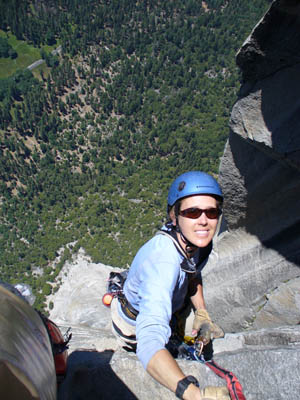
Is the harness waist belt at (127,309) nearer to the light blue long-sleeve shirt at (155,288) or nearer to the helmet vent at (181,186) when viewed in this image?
the light blue long-sleeve shirt at (155,288)

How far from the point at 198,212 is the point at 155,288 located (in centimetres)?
84

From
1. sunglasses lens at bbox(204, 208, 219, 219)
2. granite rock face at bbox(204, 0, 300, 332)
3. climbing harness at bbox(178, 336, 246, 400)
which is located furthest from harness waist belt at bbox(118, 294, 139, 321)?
granite rock face at bbox(204, 0, 300, 332)

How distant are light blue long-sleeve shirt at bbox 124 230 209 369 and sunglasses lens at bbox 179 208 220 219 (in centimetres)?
32

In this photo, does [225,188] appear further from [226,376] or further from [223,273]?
[226,376]

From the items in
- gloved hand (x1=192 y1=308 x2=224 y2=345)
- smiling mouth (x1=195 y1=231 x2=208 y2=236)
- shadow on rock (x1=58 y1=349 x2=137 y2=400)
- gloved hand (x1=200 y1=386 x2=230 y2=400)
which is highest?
smiling mouth (x1=195 y1=231 x2=208 y2=236)

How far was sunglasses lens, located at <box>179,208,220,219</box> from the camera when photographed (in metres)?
2.82

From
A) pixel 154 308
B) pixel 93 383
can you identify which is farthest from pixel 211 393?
pixel 93 383

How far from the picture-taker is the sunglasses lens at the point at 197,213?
2.82 meters

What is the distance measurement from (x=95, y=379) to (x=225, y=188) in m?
3.56

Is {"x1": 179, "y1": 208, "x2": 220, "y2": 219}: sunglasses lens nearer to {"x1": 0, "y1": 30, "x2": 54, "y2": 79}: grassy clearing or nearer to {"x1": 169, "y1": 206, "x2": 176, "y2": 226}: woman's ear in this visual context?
{"x1": 169, "y1": 206, "x2": 176, "y2": 226}: woman's ear

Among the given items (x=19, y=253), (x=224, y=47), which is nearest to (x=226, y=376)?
(x=19, y=253)

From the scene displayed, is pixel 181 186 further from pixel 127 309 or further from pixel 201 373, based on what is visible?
pixel 201 373

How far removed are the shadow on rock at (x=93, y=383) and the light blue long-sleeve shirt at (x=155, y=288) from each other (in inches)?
33.3

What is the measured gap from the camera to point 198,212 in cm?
286
